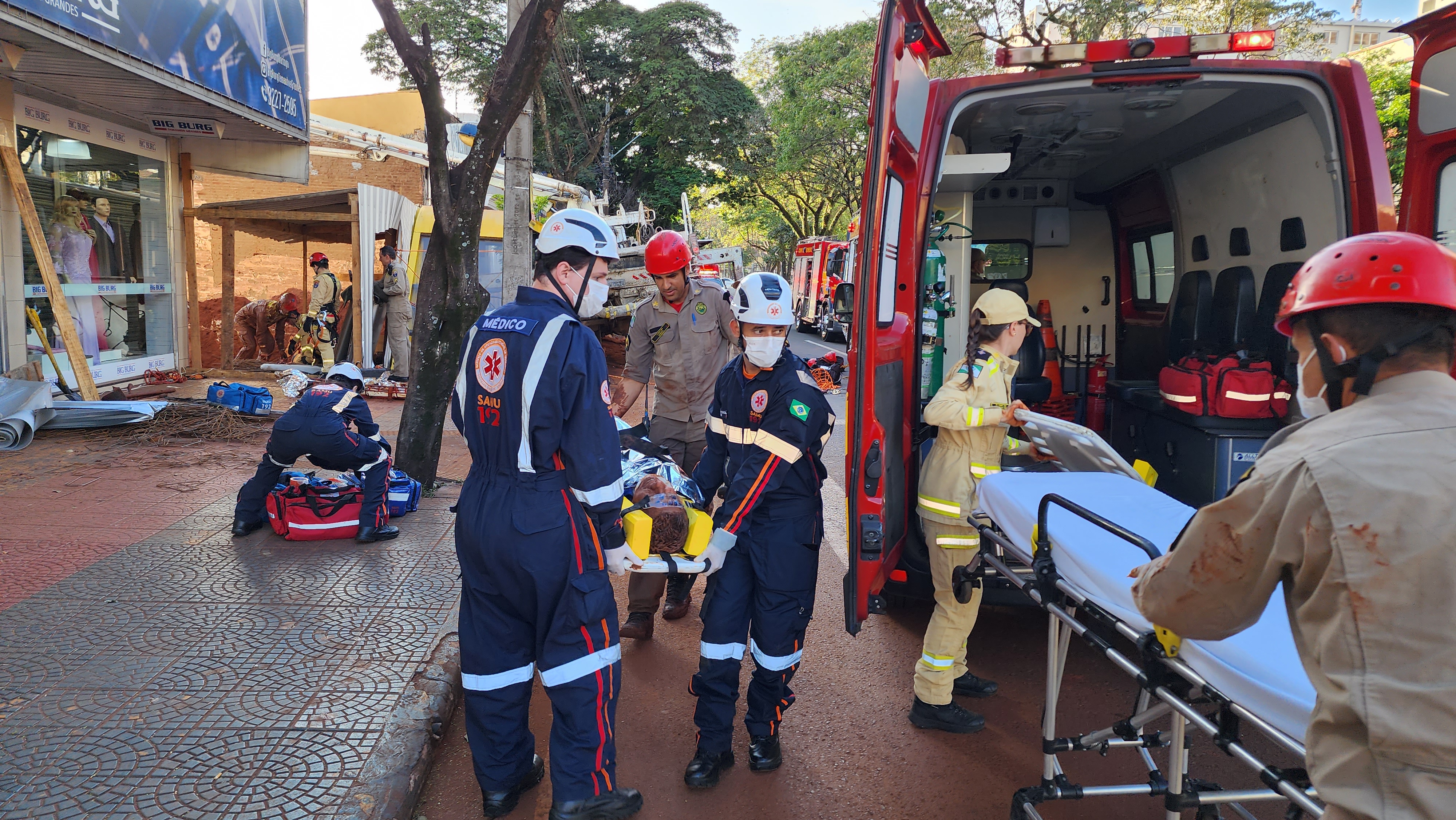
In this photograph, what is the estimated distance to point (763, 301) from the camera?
3148 millimetres

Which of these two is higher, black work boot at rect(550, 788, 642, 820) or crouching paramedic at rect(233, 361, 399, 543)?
crouching paramedic at rect(233, 361, 399, 543)

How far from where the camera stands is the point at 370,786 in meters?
2.86

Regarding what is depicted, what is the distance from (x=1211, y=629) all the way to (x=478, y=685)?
2.15 metres

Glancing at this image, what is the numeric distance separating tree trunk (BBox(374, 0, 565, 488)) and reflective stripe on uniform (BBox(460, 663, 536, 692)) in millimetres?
3765

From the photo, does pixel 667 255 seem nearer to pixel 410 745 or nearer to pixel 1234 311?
pixel 410 745

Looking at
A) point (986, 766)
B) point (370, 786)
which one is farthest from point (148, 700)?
point (986, 766)

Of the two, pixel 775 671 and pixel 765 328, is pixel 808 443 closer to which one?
pixel 765 328

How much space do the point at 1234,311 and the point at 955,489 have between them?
2.83 metres

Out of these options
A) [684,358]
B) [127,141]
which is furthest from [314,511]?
[127,141]

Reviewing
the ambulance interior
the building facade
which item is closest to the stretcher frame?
the ambulance interior

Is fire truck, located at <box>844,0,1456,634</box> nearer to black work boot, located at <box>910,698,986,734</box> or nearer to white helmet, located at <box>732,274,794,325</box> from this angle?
white helmet, located at <box>732,274,794,325</box>

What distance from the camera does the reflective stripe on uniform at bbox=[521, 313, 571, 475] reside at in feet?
8.73

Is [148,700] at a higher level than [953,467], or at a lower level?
lower

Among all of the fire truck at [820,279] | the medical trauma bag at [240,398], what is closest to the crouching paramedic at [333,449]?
the medical trauma bag at [240,398]
